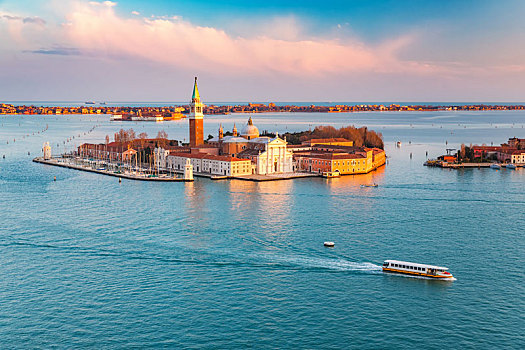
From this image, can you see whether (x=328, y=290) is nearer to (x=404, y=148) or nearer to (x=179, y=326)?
(x=179, y=326)

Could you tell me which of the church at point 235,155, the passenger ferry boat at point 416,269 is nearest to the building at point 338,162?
the church at point 235,155

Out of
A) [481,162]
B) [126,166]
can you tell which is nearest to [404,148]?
[481,162]

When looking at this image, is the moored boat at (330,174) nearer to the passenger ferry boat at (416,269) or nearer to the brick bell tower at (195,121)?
the brick bell tower at (195,121)

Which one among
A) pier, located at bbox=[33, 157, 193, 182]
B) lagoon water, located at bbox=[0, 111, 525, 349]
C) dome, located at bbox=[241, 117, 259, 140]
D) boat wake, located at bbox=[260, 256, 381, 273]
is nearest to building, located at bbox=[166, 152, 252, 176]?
pier, located at bbox=[33, 157, 193, 182]

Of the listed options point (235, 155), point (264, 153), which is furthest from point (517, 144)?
point (235, 155)

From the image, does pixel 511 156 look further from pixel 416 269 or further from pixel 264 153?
pixel 416 269
